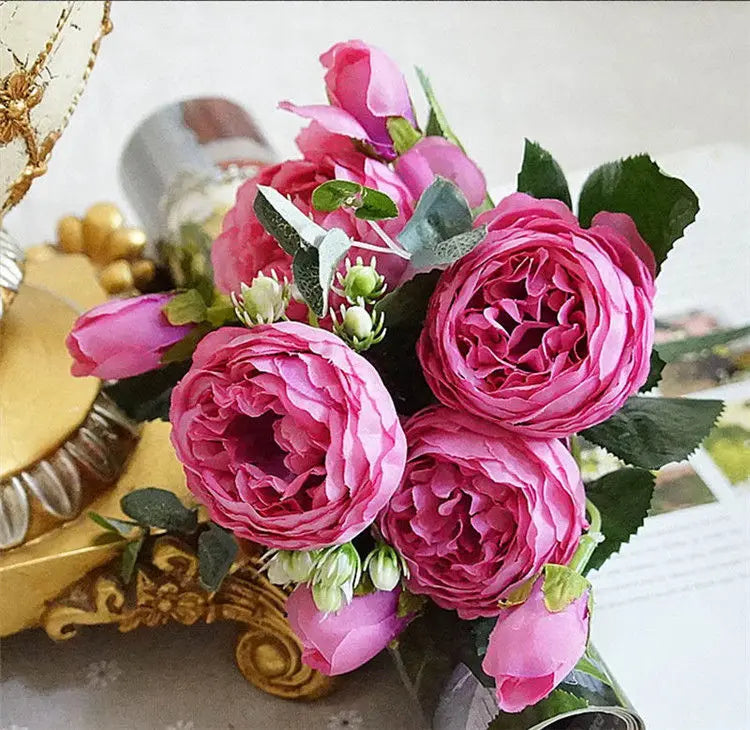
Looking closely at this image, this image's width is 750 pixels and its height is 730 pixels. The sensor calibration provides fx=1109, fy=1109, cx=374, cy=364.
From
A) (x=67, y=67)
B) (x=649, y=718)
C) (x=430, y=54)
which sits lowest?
(x=649, y=718)

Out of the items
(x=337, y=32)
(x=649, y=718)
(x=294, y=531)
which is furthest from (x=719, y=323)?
(x=337, y=32)

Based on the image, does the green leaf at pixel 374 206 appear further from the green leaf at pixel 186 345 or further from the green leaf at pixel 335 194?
the green leaf at pixel 186 345

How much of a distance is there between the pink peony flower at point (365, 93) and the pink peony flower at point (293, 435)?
0.12m

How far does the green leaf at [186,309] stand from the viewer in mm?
505

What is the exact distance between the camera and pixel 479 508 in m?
0.44

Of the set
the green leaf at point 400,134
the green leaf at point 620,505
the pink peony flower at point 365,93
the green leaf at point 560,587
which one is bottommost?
the green leaf at point 620,505

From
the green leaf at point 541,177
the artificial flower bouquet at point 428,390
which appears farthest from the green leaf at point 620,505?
the green leaf at point 541,177

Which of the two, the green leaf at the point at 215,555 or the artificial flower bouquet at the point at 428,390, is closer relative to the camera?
the artificial flower bouquet at the point at 428,390

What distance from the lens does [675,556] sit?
0.61 meters

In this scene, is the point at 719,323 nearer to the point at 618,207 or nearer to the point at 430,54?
the point at 618,207

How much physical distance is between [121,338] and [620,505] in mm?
236

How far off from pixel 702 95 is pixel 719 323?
0.36 meters

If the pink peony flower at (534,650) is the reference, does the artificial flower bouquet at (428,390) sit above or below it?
above

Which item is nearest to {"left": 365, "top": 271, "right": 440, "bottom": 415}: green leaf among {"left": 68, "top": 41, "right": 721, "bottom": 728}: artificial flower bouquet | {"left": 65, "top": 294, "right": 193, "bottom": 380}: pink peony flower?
{"left": 68, "top": 41, "right": 721, "bottom": 728}: artificial flower bouquet
